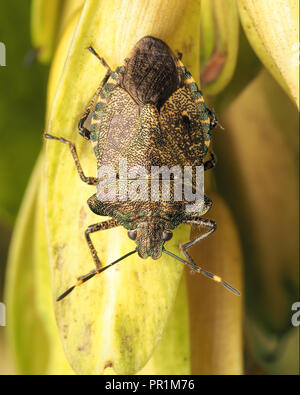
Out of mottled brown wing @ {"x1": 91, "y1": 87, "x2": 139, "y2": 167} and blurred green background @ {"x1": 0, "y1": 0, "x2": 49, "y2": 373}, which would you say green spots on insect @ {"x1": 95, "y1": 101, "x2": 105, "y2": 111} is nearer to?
mottled brown wing @ {"x1": 91, "y1": 87, "x2": 139, "y2": 167}

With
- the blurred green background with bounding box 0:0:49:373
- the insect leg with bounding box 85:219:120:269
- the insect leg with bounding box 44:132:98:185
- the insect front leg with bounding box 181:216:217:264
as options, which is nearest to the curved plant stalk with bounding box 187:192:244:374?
the insect front leg with bounding box 181:216:217:264

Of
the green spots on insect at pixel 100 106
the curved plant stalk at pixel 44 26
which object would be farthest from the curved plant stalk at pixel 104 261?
the curved plant stalk at pixel 44 26

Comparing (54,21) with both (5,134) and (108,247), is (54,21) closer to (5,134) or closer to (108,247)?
(5,134)

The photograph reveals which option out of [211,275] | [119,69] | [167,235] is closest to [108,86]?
[119,69]

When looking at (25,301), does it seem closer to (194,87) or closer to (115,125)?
(115,125)
